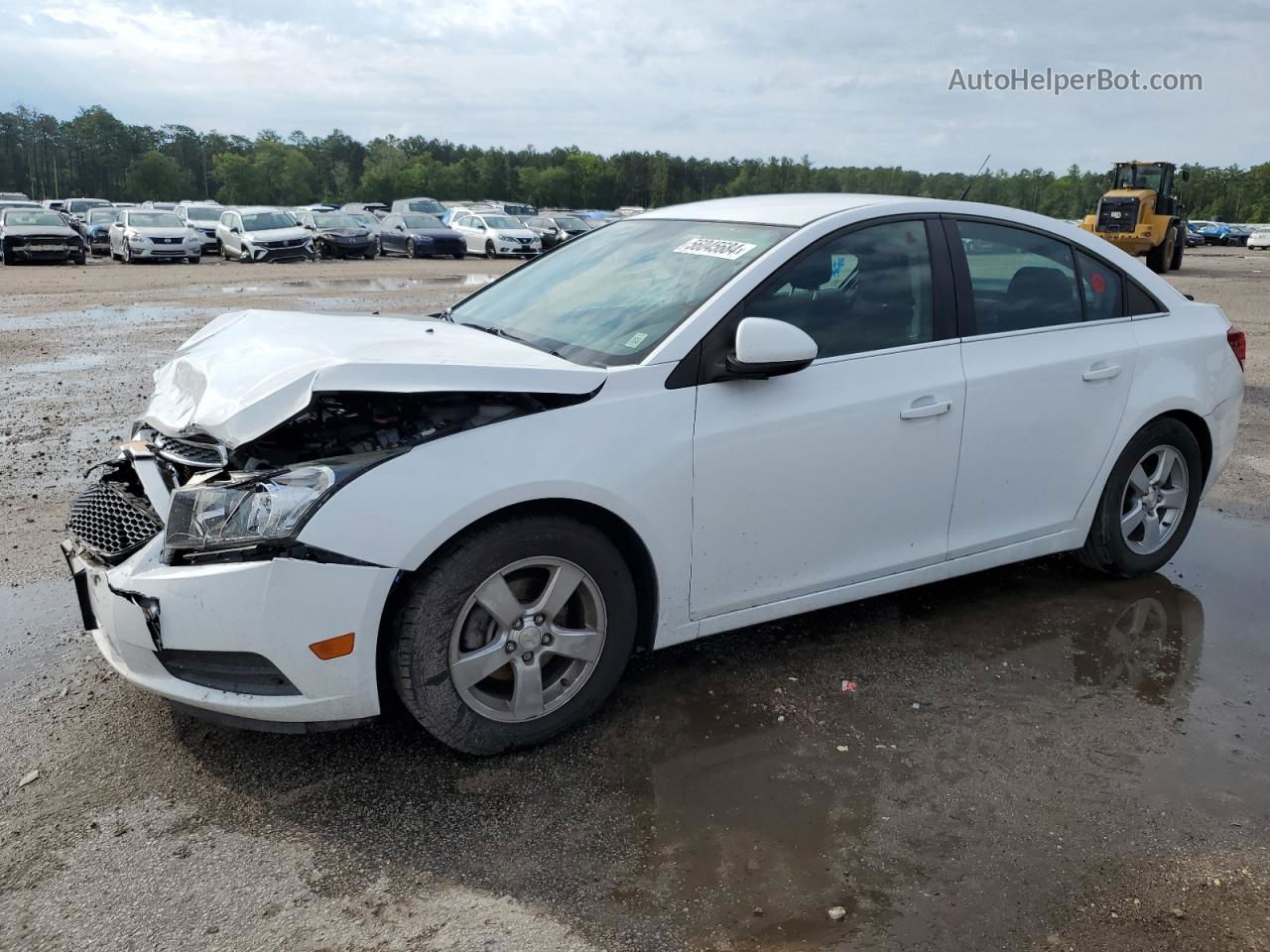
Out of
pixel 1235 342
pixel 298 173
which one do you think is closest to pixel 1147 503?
pixel 1235 342

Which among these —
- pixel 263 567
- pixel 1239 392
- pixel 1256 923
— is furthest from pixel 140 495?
pixel 1239 392

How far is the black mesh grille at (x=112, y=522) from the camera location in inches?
122

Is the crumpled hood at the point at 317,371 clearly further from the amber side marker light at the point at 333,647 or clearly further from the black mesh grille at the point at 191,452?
the amber side marker light at the point at 333,647

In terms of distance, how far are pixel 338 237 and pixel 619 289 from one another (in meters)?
28.5

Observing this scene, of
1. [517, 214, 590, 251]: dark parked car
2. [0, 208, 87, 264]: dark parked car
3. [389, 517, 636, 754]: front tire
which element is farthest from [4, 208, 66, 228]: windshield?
[389, 517, 636, 754]: front tire

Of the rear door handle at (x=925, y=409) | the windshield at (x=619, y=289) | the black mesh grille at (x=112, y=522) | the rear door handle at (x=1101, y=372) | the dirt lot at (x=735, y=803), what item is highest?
the windshield at (x=619, y=289)

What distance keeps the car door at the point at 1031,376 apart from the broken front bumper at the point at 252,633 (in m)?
2.36

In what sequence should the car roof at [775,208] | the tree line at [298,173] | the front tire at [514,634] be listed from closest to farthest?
the front tire at [514,634] → the car roof at [775,208] → the tree line at [298,173]

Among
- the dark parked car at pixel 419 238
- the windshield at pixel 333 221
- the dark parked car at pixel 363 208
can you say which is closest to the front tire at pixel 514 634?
the windshield at pixel 333 221

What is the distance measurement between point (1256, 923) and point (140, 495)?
3490 mm

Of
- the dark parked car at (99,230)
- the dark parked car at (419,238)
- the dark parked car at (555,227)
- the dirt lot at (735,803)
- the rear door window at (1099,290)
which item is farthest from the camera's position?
the dark parked car at (555,227)

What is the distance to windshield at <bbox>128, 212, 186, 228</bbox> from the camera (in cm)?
2800

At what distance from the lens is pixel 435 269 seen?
1054 inches

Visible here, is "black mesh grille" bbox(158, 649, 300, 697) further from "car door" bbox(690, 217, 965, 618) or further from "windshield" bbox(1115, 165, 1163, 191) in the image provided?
"windshield" bbox(1115, 165, 1163, 191)
